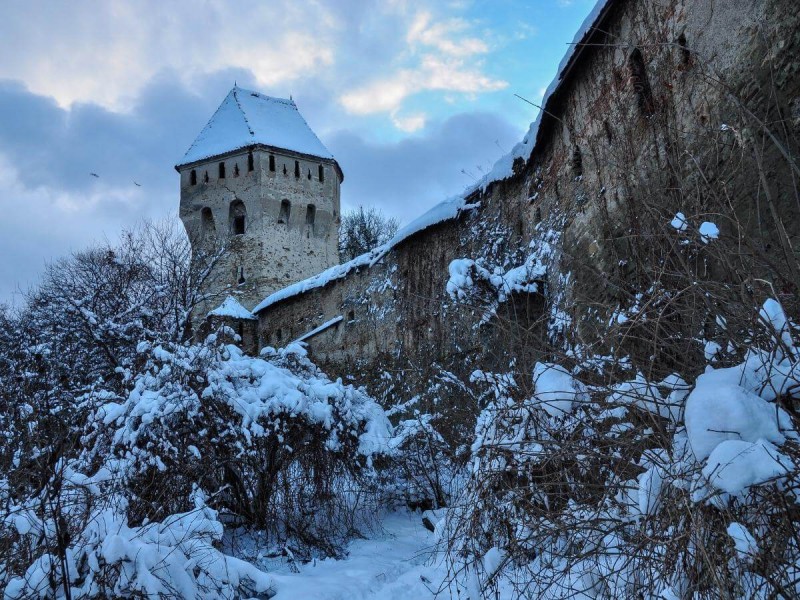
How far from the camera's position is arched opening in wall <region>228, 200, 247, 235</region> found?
72.8 ft

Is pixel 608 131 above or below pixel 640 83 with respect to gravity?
below

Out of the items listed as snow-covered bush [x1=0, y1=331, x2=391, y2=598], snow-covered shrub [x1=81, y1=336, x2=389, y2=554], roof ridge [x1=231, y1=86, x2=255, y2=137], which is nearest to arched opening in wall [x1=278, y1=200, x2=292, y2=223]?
roof ridge [x1=231, y1=86, x2=255, y2=137]

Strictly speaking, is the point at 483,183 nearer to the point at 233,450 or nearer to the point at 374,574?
the point at 233,450

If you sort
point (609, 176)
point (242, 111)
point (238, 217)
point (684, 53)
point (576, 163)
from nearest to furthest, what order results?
point (684, 53), point (609, 176), point (576, 163), point (238, 217), point (242, 111)

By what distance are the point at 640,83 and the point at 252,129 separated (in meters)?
18.8

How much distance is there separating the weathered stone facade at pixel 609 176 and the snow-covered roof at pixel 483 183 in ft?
0.29

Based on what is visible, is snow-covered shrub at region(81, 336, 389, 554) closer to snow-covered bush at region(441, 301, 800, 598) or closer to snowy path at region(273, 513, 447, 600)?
snowy path at region(273, 513, 447, 600)

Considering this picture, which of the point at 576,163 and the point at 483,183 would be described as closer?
the point at 576,163

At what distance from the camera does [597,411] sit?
7.23 ft

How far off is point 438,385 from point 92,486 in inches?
238

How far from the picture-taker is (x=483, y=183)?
9852mm

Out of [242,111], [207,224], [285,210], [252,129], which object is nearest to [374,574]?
[285,210]

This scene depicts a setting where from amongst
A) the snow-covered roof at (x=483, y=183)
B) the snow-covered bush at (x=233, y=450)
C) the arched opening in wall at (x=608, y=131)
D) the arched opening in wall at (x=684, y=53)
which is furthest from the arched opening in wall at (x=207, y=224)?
the arched opening in wall at (x=684, y=53)

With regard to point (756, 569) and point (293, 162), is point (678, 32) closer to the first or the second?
point (756, 569)
